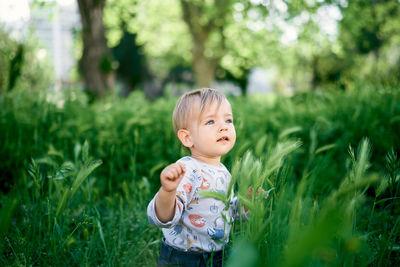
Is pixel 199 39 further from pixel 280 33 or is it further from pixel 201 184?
pixel 201 184

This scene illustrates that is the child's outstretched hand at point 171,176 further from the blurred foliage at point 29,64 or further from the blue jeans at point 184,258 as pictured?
the blurred foliage at point 29,64

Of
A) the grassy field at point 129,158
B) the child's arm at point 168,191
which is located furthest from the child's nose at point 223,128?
the child's arm at point 168,191

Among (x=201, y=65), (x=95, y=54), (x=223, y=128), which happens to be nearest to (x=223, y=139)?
(x=223, y=128)

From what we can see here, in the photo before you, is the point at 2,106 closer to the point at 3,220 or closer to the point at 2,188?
the point at 2,188

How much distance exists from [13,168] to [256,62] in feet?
52.1

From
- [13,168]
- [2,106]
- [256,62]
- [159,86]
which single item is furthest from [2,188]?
[159,86]

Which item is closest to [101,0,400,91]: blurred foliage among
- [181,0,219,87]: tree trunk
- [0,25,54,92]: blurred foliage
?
[181,0,219,87]: tree trunk

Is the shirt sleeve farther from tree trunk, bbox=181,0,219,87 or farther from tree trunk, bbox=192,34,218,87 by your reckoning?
tree trunk, bbox=192,34,218,87

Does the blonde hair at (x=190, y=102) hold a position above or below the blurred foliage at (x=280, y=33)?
below

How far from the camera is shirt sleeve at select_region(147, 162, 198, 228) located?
1328mm

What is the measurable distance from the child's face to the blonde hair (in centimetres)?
2

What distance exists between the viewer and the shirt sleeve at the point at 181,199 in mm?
1328

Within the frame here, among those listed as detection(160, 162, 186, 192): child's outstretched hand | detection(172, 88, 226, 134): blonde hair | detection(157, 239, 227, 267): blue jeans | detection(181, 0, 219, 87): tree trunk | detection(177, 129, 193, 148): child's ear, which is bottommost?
detection(157, 239, 227, 267): blue jeans

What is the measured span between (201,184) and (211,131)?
0.79ft
